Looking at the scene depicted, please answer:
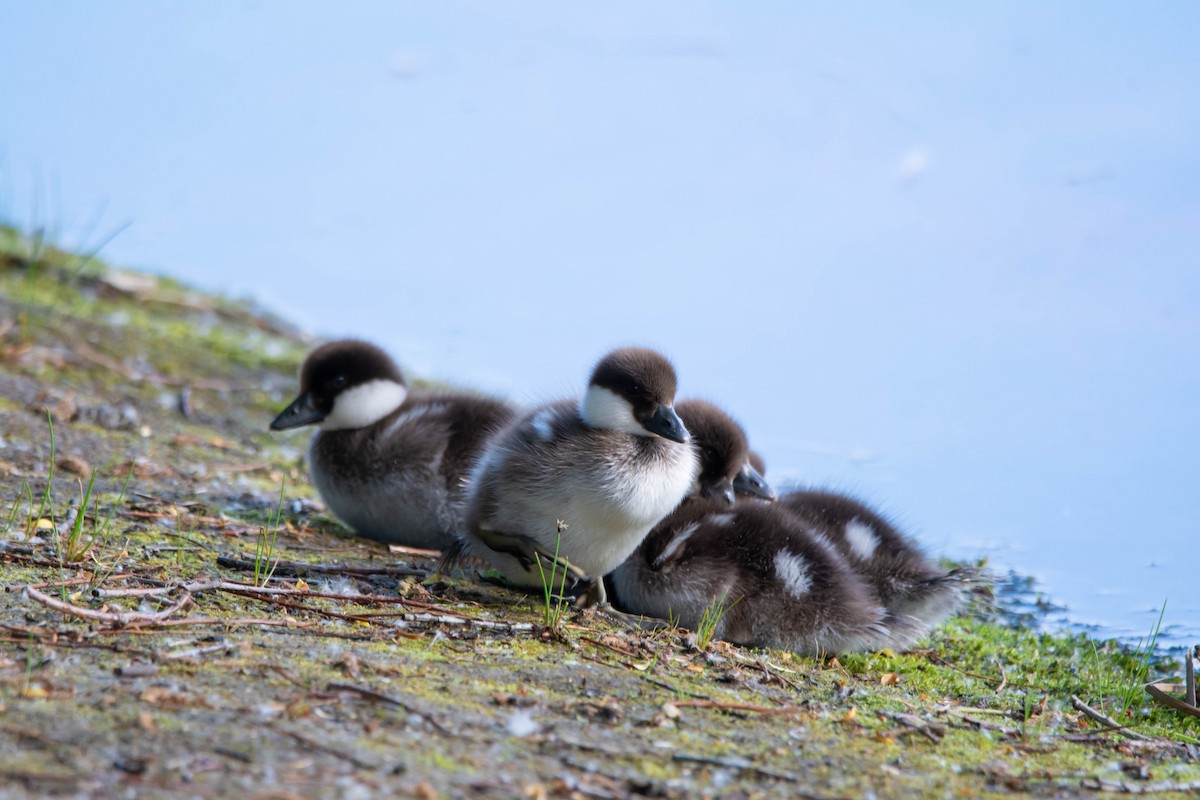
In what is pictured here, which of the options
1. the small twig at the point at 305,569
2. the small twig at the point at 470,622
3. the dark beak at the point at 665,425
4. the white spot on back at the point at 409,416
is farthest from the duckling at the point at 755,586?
the white spot on back at the point at 409,416

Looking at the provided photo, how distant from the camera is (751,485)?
4961 mm

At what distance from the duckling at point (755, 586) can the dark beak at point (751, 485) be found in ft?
1.07

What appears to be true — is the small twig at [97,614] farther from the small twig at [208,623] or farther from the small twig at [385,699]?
the small twig at [385,699]

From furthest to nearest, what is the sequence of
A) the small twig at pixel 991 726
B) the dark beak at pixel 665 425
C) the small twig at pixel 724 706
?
the dark beak at pixel 665 425
the small twig at pixel 991 726
the small twig at pixel 724 706

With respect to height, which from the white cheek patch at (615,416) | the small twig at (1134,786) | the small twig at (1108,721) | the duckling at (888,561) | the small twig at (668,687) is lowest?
the small twig at (668,687)

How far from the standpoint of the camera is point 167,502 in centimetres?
504

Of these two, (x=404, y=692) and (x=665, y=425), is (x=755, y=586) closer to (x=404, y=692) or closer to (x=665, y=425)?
(x=665, y=425)

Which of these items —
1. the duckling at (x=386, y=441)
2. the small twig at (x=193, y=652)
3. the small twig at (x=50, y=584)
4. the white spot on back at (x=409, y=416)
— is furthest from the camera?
the white spot on back at (x=409, y=416)

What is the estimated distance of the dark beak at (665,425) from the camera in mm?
4125

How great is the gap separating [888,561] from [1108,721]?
4.54ft

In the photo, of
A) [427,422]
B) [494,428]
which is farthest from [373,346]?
[494,428]

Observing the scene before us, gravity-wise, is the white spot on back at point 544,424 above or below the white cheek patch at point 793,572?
above

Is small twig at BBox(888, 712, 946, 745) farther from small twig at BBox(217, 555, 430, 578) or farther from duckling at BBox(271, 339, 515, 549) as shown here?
duckling at BBox(271, 339, 515, 549)

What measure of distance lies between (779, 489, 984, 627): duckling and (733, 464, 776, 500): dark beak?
0.08 metres
